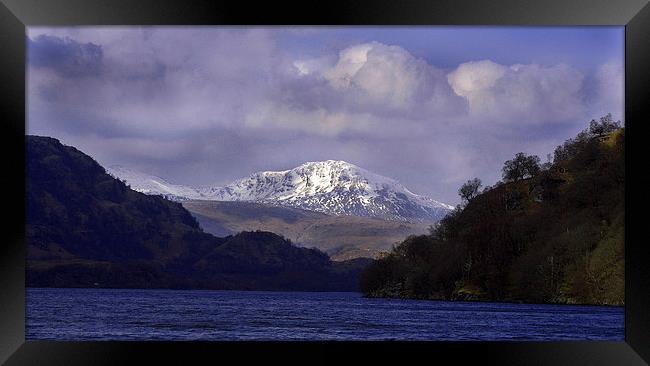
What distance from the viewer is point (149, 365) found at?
1095 cm

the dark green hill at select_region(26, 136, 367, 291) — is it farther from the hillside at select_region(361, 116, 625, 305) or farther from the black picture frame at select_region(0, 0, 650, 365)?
the black picture frame at select_region(0, 0, 650, 365)

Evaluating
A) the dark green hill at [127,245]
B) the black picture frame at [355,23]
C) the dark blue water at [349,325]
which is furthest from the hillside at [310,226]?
the black picture frame at [355,23]

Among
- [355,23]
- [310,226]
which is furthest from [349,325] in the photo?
[310,226]

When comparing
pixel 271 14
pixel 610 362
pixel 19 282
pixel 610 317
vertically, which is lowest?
pixel 610 317

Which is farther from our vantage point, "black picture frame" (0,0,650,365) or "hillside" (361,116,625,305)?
"hillside" (361,116,625,305)

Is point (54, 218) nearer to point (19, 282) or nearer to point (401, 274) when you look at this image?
point (401, 274)

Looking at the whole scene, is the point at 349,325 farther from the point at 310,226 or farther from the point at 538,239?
the point at 310,226

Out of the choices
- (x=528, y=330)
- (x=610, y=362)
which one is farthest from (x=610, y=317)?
(x=610, y=362)

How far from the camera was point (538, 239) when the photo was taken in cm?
6238

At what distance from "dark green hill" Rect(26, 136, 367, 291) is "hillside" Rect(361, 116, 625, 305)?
144 feet

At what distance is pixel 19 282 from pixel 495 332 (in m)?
26.7

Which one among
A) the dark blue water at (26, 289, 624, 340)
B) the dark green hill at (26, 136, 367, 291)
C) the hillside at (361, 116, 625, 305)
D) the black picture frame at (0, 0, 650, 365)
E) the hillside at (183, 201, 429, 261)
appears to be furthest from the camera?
the hillside at (183, 201, 429, 261)

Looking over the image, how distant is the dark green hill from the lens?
114375 millimetres

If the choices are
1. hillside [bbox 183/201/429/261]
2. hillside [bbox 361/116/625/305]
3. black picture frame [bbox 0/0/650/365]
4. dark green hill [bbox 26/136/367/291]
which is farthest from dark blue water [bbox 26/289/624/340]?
hillside [bbox 183/201/429/261]
